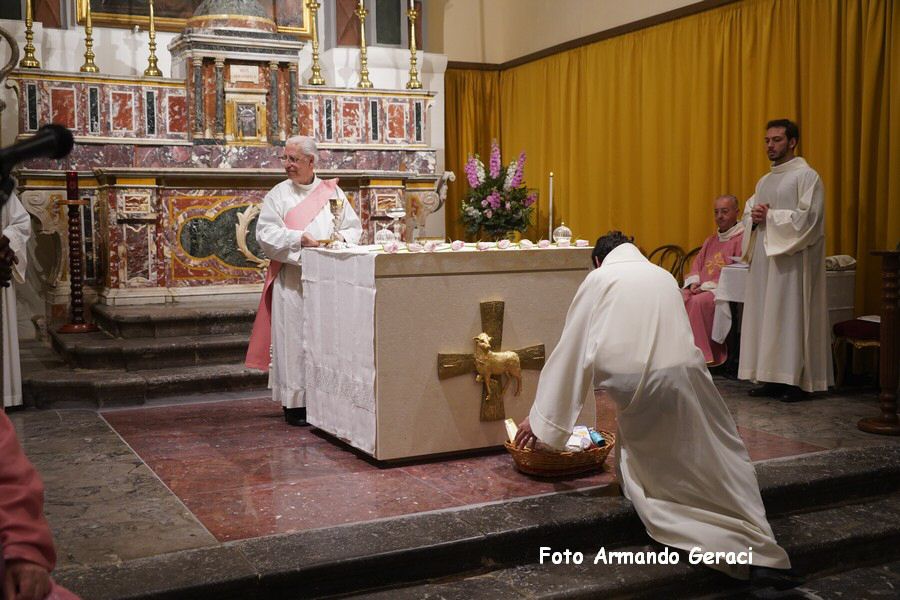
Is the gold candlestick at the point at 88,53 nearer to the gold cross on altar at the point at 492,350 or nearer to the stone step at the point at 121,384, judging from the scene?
the stone step at the point at 121,384

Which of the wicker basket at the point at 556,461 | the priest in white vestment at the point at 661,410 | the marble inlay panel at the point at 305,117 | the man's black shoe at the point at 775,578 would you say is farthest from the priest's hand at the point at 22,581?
the marble inlay panel at the point at 305,117

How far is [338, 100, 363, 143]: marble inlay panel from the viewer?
877 centimetres

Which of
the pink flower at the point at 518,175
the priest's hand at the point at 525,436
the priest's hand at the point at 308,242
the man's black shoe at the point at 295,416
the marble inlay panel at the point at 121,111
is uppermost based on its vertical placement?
the marble inlay panel at the point at 121,111

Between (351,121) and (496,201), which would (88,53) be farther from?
(496,201)

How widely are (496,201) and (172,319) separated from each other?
3.91 metres

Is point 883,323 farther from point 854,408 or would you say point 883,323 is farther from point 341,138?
point 341,138

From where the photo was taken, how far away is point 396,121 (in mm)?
8906

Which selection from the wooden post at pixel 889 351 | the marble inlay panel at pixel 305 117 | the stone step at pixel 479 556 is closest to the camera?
the stone step at pixel 479 556

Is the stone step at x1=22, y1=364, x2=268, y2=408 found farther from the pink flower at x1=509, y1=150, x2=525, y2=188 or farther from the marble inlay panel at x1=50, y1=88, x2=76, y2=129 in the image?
the pink flower at x1=509, y1=150, x2=525, y2=188

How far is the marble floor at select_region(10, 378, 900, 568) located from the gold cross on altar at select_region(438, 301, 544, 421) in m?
0.24

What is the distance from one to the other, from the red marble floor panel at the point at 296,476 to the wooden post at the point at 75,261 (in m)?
1.85

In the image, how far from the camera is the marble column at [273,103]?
824 centimetres

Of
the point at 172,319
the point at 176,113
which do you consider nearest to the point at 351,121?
the point at 176,113

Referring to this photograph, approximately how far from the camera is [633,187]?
9.32 meters
